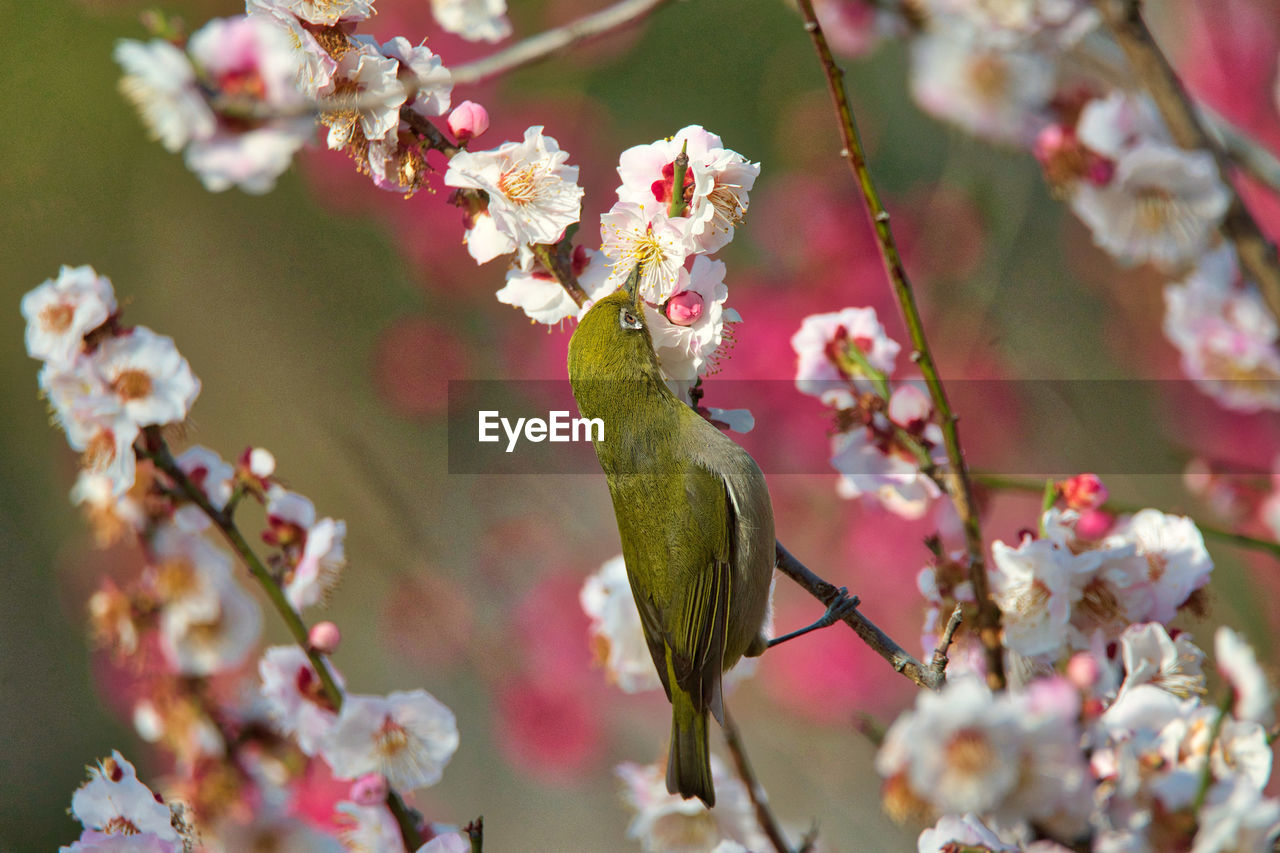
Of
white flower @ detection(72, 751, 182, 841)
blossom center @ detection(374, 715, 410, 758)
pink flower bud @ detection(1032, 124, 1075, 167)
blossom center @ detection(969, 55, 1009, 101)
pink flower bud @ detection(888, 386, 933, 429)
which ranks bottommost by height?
blossom center @ detection(374, 715, 410, 758)

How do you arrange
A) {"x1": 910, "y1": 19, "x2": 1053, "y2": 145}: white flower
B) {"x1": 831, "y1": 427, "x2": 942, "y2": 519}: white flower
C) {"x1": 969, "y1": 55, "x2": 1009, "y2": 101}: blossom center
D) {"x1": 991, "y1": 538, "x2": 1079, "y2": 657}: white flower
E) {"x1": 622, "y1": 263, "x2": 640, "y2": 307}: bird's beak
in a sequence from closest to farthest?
{"x1": 991, "y1": 538, "x2": 1079, "y2": 657}: white flower < {"x1": 622, "y1": 263, "x2": 640, "y2": 307}: bird's beak < {"x1": 831, "y1": 427, "x2": 942, "y2": 519}: white flower < {"x1": 910, "y1": 19, "x2": 1053, "y2": 145}: white flower < {"x1": 969, "y1": 55, "x2": 1009, "y2": 101}: blossom center

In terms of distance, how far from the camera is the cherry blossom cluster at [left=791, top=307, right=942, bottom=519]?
93cm

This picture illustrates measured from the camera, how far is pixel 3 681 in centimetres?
220

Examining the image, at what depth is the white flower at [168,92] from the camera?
119 centimetres

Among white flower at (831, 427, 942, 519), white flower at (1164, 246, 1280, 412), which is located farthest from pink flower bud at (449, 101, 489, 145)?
white flower at (1164, 246, 1280, 412)

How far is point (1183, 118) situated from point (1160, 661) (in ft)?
1.61

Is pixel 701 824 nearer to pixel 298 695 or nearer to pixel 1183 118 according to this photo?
pixel 298 695

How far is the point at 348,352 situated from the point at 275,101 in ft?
4.65

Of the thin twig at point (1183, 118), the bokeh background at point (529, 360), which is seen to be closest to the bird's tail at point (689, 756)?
the thin twig at point (1183, 118)

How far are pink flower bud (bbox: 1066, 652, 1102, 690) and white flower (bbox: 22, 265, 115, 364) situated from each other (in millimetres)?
853

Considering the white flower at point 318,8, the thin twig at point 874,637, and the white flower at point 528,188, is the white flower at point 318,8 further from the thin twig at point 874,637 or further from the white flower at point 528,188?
the thin twig at point 874,637

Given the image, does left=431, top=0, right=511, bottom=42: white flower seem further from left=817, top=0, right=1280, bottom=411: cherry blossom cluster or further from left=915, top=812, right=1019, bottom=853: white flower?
left=915, top=812, right=1019, bottom=853: white flower

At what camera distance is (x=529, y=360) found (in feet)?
7.97

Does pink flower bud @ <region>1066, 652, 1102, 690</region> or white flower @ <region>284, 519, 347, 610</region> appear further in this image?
white flower @ <region>284, 519, 347, 610</region>
